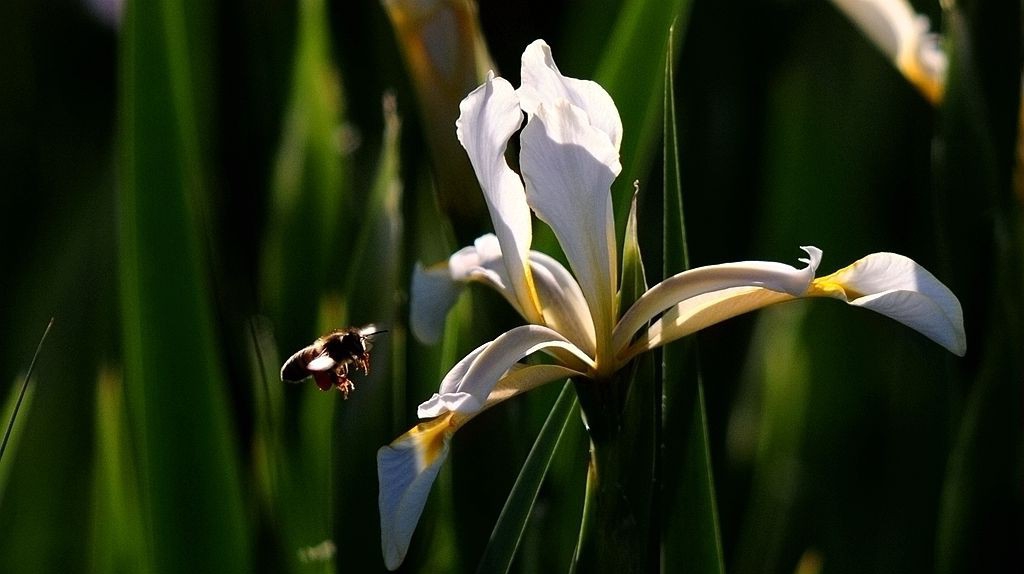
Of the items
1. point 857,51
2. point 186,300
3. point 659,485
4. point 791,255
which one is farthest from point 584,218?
point 857,51

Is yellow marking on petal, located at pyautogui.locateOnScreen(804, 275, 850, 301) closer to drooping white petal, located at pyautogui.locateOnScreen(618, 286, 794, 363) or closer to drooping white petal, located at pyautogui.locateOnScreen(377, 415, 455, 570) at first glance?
drooping white petal, located at pyautogui.locateOnScreen(618, 286, 794, 363)

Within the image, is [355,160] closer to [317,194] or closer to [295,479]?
[317,194]

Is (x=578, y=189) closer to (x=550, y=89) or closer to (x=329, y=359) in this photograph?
(x=550, y=89)

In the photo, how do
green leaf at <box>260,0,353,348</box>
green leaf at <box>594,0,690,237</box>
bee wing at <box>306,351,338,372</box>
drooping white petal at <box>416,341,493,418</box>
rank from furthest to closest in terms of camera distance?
green leaf at <box>260,0,353,348</box>, green leaf at <box>594,0,690,237</box>, bee wing at <box>306,351,338,372</box>, drooping white petal at <box>416,341,493,418</box>

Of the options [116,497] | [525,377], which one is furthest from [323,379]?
[116,497]

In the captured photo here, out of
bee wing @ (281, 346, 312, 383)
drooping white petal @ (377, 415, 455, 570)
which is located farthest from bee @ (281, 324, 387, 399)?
drooping white petal @ (377, 415, 455, 570)

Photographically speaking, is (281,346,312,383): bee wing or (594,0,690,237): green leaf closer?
(281,346,312,383): bee wing
